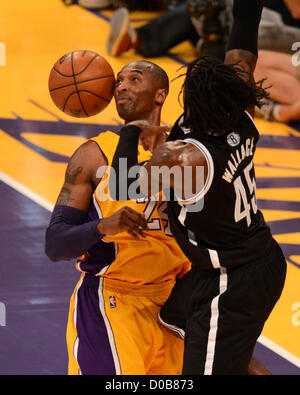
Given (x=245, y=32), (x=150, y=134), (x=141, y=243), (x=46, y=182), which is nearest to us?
(x=150, y=134)

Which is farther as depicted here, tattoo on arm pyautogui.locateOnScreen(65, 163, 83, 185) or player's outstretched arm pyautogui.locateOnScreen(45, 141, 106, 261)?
tattoo on arm pyautogui.locateOnScreen(65, 163, 83, 185)

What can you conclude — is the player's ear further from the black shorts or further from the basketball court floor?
the basketball court floor

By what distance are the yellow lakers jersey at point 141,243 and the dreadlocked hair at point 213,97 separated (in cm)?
53

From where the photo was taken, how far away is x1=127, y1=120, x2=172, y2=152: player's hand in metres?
3.91

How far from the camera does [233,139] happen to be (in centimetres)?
375

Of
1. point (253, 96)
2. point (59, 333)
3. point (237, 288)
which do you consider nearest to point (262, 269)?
point (237, 288)

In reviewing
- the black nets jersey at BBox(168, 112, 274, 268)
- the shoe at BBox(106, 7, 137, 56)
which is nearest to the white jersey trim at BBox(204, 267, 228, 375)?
the black nets jersey at BBox(168, 112, 274, 268)

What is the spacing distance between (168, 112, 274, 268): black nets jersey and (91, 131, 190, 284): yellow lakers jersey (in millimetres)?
225

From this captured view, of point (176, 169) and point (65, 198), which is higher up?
point (176, 169)

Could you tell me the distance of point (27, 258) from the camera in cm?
616

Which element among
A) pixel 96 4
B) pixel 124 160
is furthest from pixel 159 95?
pixel 96 4

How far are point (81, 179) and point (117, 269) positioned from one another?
1.66ft

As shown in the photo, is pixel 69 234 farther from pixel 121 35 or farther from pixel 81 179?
pixel 121 35

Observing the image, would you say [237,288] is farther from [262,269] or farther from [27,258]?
[27,258]
